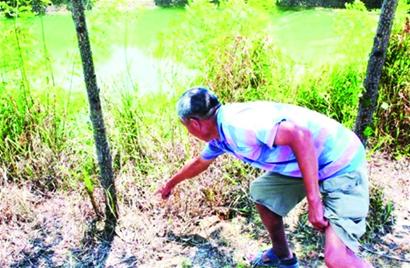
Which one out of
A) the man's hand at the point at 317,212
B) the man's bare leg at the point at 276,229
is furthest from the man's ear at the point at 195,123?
A: the man's bare leg at the point at 276,229

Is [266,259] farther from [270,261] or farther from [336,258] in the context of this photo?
[336,258]

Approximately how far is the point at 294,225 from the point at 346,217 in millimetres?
1134

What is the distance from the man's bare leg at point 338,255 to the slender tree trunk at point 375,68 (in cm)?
130

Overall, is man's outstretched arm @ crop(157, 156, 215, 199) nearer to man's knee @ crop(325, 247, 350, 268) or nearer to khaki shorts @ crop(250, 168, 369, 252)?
khaki shorts @ crop(250, 168, 369, 252)

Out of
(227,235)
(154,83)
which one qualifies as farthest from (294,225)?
(154,83)

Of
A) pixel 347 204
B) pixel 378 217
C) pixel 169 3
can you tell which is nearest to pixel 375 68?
pixel 378 217

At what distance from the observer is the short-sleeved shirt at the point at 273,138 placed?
2305mm

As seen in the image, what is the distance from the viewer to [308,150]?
2.24 meters

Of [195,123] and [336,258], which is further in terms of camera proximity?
[195,123]

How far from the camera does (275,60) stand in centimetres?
452

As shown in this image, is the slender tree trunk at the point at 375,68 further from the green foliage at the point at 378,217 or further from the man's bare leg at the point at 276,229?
the man's bare leg at the point at 276,229

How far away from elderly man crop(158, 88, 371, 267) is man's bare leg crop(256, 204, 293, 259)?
0.41m

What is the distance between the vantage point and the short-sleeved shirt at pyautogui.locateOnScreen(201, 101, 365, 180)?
7.56ft

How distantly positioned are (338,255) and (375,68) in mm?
1472
